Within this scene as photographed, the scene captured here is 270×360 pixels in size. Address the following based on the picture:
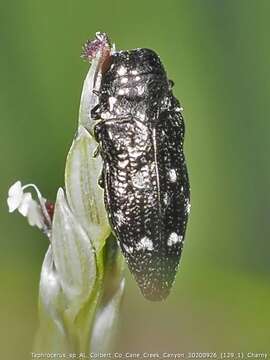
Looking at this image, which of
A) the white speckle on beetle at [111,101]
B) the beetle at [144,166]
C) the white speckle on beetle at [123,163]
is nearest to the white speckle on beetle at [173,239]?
the beetle at [144,166]

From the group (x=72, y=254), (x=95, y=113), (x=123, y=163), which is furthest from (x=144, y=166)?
(x=72, y=254)

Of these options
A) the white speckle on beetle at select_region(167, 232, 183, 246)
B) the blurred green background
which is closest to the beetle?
the white speckle on beetle at select_region(167, 232, 183, 246)

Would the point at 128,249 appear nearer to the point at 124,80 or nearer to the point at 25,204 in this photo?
the point at 25,204

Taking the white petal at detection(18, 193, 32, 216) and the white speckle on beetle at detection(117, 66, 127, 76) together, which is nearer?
the white petal at detection(18, 193, 32, 216)

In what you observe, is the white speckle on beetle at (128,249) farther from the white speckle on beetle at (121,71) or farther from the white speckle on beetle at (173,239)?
the white speckle on beetle at (121,71)

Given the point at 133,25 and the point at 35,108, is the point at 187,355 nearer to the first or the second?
the point at 35,108

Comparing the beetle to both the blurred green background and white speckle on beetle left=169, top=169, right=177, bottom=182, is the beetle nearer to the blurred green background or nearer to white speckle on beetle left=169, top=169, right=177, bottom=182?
white speckle on beetle left=169, top=169, right=177, bottom=182

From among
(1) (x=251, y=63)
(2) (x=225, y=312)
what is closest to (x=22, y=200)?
(2) (x=225, y=312)
